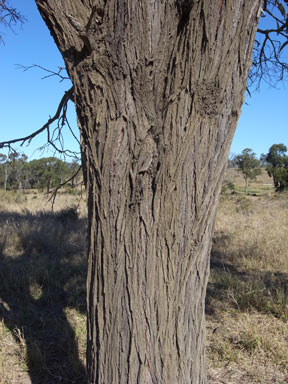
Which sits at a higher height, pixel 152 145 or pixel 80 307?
pixel 152 145

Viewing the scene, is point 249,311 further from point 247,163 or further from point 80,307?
point 247,163

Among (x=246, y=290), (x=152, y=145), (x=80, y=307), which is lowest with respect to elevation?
(x=80, y=307)

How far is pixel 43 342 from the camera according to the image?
377cm

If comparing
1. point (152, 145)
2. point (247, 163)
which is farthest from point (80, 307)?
point (247, 163)

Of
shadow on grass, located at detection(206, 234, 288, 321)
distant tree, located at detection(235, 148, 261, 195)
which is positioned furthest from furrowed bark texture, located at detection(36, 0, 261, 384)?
distant tree, located at detection(235, 148, 261, 195)

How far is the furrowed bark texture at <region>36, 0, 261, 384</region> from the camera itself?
5.66 feet

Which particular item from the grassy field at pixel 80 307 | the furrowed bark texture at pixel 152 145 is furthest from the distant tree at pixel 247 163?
the furrowed bark texture at pixel 152 145

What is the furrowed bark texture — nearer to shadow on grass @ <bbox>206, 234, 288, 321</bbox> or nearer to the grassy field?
the grassy field

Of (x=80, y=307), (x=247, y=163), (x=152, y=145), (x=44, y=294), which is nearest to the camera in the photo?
(x=152, y=145)

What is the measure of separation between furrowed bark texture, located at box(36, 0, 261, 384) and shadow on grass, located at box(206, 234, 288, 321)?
7.72 ft

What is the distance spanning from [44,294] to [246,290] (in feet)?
9.83

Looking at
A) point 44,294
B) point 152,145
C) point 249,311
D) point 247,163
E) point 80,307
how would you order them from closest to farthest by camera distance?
point 152,145
point 249,311
point 80,307
point 44,294
point 247,163

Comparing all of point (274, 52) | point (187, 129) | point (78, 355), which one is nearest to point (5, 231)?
point (78, 355)

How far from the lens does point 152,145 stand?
1778 millimetres
